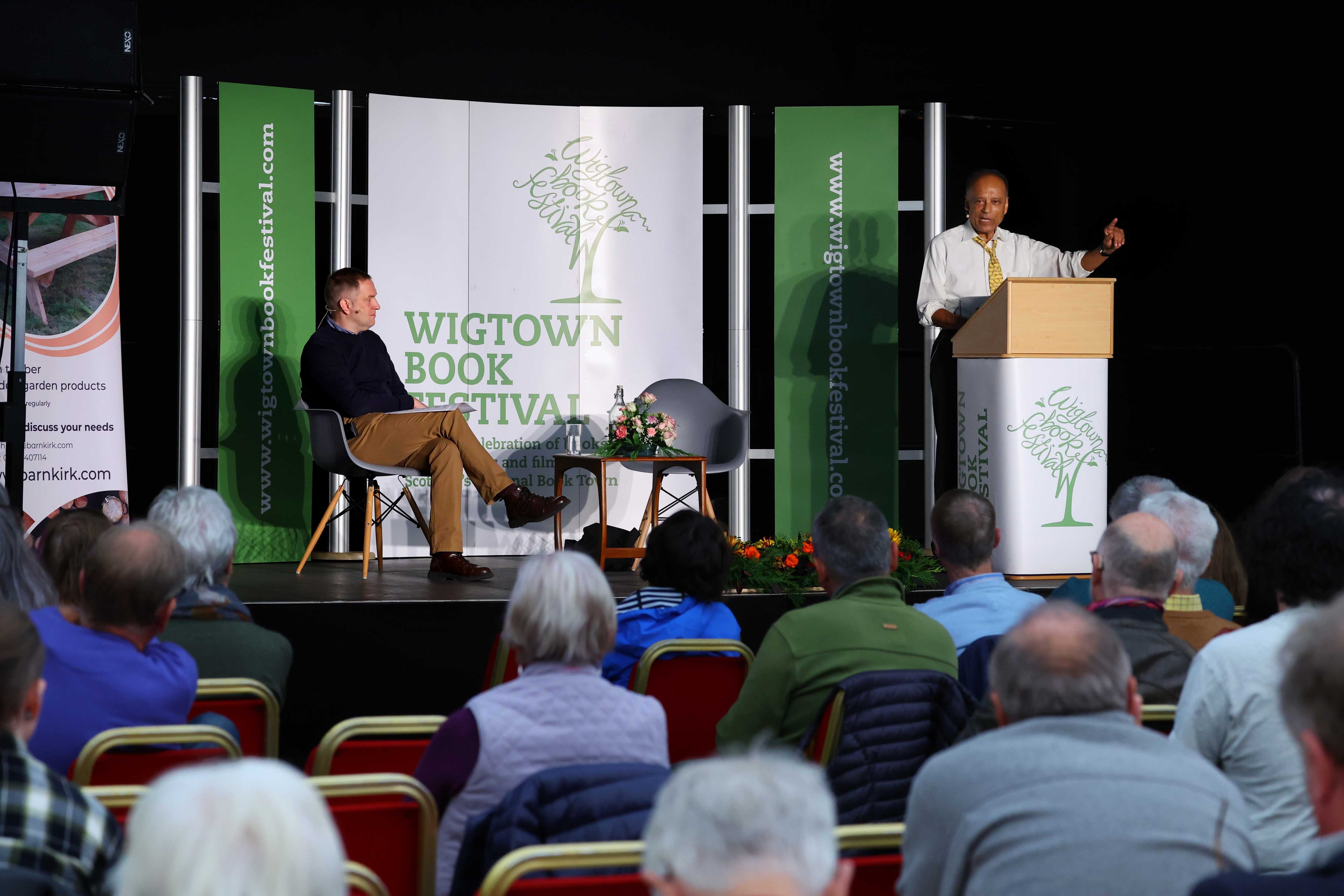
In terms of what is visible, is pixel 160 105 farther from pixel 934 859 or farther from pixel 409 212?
pixel 934 859

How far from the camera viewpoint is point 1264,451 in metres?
6.17

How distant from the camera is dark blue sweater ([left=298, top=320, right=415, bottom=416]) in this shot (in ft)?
19.0

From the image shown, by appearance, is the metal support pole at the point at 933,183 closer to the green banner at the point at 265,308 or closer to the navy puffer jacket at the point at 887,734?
the green banner at the point at 265,308

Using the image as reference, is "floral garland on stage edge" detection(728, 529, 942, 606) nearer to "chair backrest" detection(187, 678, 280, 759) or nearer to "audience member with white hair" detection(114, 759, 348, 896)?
"chair backrest" detection(187, 678, 280, 759)

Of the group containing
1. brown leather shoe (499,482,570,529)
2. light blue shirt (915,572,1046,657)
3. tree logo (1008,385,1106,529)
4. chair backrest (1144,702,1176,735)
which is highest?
tree logo (1008,385,1106,529)

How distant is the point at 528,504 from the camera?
584 centimetres

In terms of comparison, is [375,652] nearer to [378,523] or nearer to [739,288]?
[378,523]

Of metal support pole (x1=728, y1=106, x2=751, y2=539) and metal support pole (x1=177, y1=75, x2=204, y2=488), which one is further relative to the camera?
metal support pole (x1=728, y1=106, x2=751, y2=539)

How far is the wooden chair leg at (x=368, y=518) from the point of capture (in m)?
5.64

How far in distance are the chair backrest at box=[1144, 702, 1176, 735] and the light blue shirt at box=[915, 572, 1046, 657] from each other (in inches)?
24.2

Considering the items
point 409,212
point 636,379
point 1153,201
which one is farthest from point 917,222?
point 409,212

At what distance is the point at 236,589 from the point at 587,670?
3.34m

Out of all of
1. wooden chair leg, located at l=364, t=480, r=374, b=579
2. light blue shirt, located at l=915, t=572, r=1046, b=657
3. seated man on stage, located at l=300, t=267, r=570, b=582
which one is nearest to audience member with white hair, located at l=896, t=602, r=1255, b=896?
light blue shirt, located at l=915, t=572, r=1046, b=657

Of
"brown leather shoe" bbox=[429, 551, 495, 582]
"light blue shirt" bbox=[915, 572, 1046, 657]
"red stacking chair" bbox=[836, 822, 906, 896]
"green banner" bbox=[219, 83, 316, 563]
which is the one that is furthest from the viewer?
"green banner" bbox=[219, 83, 316, 563]
